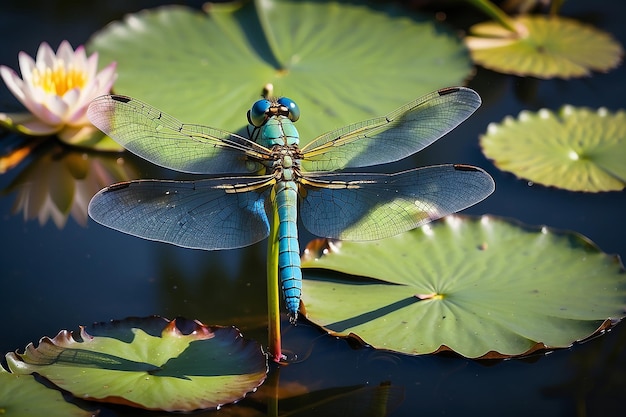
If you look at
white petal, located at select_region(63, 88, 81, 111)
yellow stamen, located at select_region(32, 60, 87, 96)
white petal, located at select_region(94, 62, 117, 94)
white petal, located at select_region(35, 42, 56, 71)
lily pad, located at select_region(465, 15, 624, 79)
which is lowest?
white petal, located at select_region(63, 88, 81, 111)

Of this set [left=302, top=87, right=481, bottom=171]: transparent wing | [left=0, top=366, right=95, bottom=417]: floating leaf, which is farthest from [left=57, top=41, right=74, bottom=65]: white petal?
[left=0, top=366, right=95, bottom=417]: floating leaf

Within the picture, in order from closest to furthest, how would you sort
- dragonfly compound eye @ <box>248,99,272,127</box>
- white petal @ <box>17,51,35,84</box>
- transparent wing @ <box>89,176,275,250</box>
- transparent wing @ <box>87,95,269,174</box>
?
transparent wing @ <box>89,176,275,250</box>, transparent wing @ <box>87,95,269,174</box>, dragonfly compound eye @ <box>248,99,272,127</box>, white petal @ <box>17,51,35,84</box>

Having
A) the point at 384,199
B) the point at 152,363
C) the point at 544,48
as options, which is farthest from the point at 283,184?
the point at 544,48

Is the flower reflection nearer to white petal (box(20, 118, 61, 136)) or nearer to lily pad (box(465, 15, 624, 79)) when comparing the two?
white petal (box(20, 118, 61, 136))

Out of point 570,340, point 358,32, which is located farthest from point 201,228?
point 358,32

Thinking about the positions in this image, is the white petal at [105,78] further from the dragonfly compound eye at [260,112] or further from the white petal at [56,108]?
the dragonfly compound eye at [260,112]

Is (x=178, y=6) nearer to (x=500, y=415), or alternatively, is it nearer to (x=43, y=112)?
(x=43, y=112)

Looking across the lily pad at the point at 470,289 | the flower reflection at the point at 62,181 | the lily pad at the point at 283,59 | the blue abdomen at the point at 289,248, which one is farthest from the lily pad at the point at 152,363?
the lily pad at the point at 283,59
